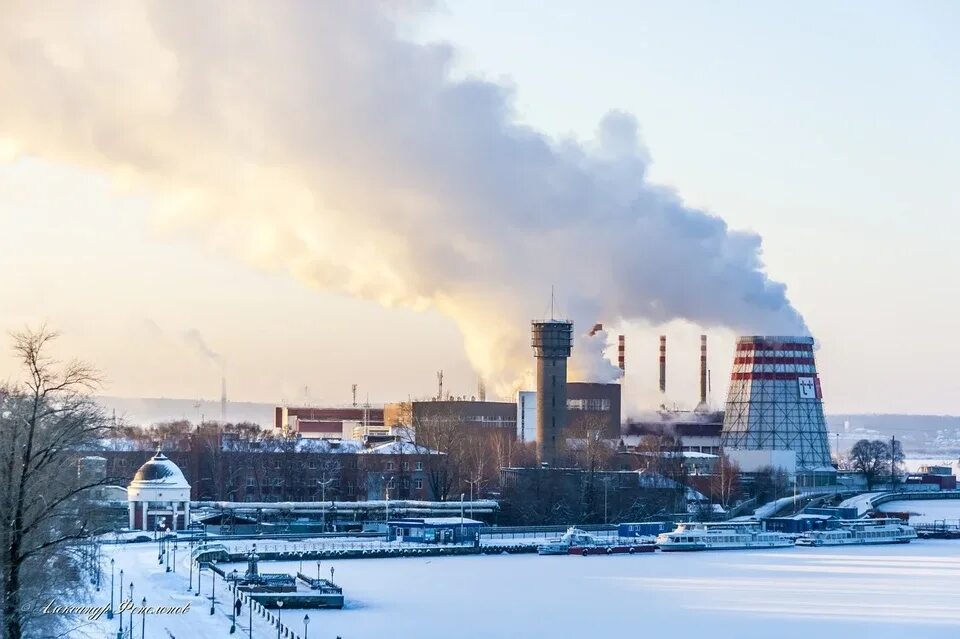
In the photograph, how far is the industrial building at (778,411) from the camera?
116 meters

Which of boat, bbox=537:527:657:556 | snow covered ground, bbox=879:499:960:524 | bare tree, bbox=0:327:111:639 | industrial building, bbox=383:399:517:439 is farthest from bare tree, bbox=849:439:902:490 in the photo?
bare tree, bbox=0:327:111:639

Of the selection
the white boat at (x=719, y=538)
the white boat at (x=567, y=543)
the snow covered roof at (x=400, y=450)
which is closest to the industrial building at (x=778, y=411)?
the snow covered roof at (x=400, y=450)

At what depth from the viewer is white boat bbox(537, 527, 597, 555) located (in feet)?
263

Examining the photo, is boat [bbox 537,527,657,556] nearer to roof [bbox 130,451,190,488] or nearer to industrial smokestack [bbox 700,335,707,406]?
roof [bbox 130,451,190,488]

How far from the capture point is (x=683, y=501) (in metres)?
103

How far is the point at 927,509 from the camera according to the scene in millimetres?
120500

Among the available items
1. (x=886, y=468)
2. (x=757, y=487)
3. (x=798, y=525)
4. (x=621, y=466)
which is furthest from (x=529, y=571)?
(x=886, y=468)

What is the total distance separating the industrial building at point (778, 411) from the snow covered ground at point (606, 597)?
36216 millimetres

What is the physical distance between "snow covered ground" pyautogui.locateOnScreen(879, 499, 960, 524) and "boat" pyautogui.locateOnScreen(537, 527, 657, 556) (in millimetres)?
30114

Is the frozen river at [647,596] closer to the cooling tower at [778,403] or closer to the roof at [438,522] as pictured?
the roof at [438,522]

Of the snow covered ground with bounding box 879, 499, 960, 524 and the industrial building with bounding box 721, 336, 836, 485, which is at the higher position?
the industrial building with bounding box 721, 336, 836, 485

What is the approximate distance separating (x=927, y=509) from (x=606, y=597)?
68347 millimetres

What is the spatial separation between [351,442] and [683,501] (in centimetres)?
2264

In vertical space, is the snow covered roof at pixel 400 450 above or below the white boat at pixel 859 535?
above
